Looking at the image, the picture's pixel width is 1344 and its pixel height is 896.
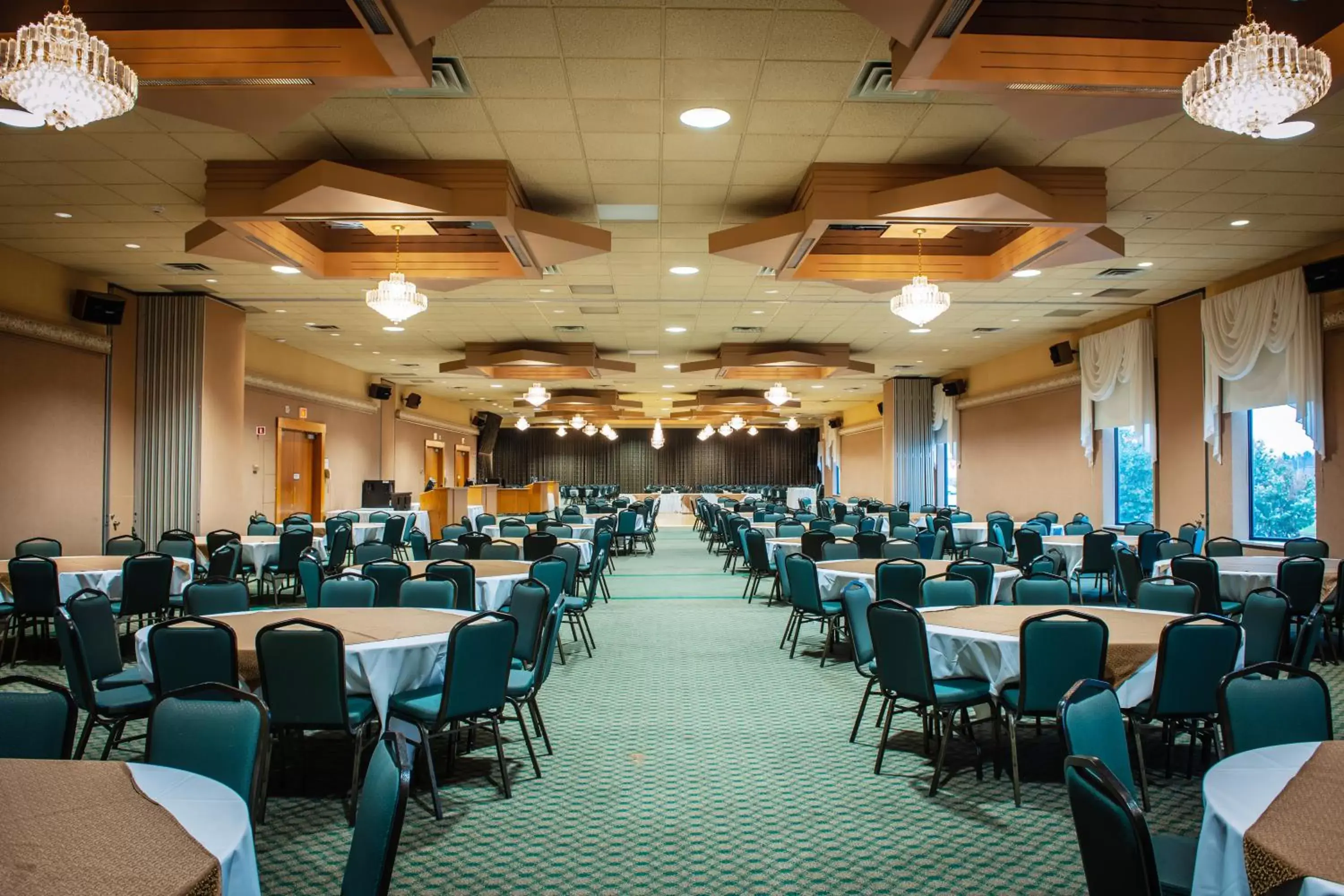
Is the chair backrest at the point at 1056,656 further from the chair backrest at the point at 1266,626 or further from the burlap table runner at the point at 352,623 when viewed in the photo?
the burlap table runner at the point at 352,623

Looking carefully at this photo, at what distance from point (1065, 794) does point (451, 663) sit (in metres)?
3.09

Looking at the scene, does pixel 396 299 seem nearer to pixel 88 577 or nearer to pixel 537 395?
pixel 88 577

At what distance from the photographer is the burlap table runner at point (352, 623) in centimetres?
412

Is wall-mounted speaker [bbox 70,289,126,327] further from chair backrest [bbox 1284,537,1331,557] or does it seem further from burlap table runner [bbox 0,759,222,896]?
chair backrest [bbox 1284,537,1331,557]

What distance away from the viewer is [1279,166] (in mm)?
7320

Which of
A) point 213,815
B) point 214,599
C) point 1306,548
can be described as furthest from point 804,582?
point 213,815

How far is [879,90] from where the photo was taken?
584 cm

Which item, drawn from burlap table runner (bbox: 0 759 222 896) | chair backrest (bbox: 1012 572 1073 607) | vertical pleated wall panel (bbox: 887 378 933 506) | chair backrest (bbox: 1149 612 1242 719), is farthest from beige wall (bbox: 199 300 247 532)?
vertical pleated wall panel (bbox: 887 378 933 506)

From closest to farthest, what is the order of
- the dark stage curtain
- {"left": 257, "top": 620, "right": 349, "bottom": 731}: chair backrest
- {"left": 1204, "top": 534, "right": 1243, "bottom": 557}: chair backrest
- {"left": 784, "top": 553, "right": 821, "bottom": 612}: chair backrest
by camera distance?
{"left": 257, "top": 620, "right": 349, "bottom": 731}: chair backrest < {"left": 784, "top": 553, "right": 821, "bottom": 612}: chair backrest < {"left": 1204, "top": 534, "right": 1243, "bottom": 557}: chair backrest < the dark stage curtain


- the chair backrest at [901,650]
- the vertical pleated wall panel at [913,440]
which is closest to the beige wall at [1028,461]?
the vertical pleated wall panel at [913,440]

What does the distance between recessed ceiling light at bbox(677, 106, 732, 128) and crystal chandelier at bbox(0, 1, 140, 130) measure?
11.5ft

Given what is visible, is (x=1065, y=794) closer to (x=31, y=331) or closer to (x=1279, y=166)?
(x=1279, y=166)

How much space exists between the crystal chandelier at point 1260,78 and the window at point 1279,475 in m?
8.11

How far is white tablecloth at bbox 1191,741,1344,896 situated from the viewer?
2064 mm
